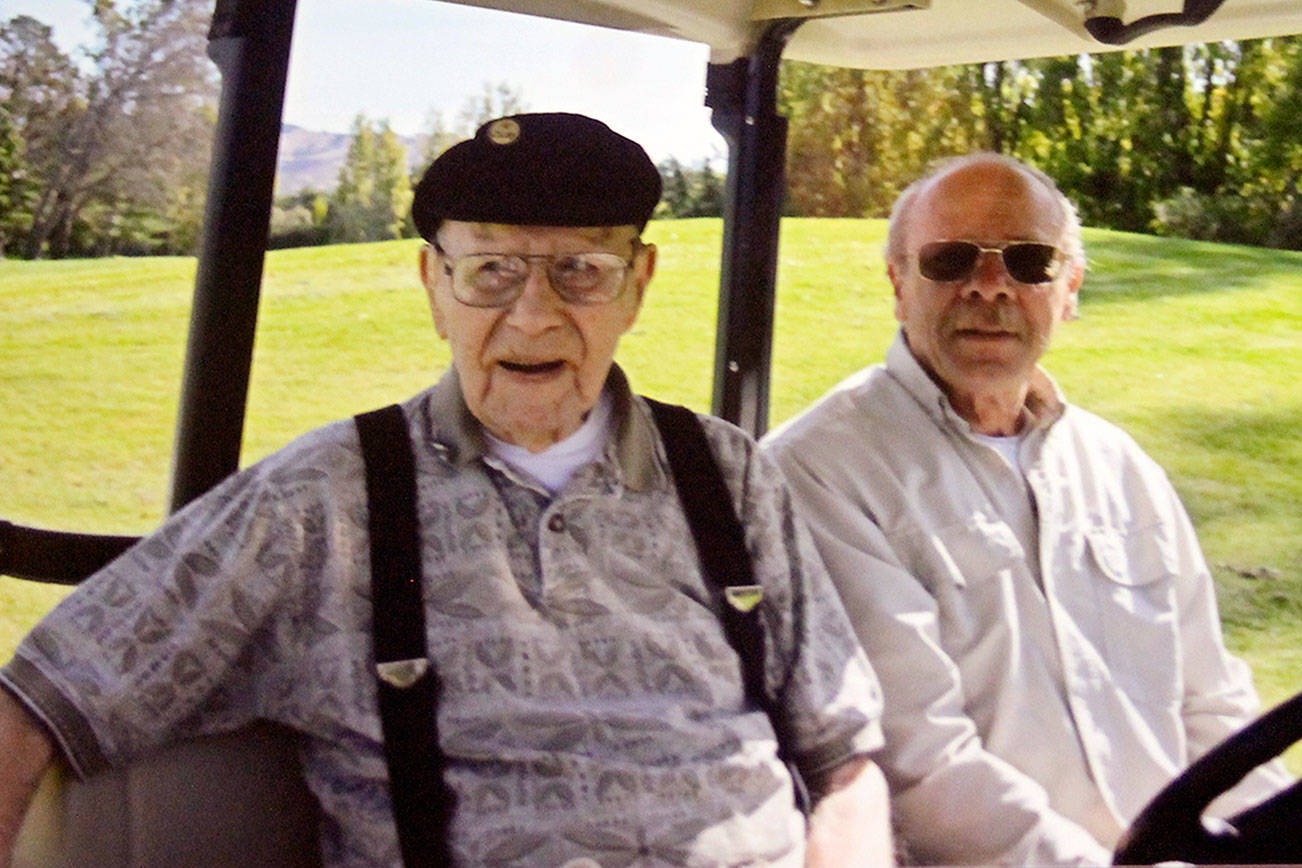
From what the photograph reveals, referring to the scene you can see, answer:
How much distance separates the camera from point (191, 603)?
5.51 feet

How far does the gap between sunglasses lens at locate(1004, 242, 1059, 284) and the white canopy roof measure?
15.8 inches

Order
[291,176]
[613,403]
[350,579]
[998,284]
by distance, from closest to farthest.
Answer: [350,579], [613,403], [291,176], [998,284]

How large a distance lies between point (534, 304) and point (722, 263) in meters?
0.85

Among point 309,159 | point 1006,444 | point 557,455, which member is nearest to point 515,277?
point 557,455

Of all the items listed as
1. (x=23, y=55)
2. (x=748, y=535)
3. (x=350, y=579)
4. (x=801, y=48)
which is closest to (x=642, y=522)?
(x=748, y=535)

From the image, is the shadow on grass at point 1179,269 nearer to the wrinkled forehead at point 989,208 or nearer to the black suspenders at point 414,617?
the wrinkled forehead at point 989,208

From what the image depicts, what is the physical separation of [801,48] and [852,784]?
1.39 meters

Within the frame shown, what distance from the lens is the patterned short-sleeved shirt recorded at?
166cm

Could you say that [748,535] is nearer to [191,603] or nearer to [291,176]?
[191,603]

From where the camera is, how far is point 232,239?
6.53ft

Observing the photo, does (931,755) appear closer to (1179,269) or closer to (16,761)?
(16,761)

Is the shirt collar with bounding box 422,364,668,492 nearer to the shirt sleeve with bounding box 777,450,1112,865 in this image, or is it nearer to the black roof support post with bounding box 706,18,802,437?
the shirt sleeve with bounding box 777,450,1112,865

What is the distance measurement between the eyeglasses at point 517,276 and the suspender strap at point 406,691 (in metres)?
0.32

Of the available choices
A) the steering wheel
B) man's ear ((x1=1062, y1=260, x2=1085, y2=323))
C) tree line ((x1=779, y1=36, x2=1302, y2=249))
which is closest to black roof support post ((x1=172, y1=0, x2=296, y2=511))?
the steering wheel
